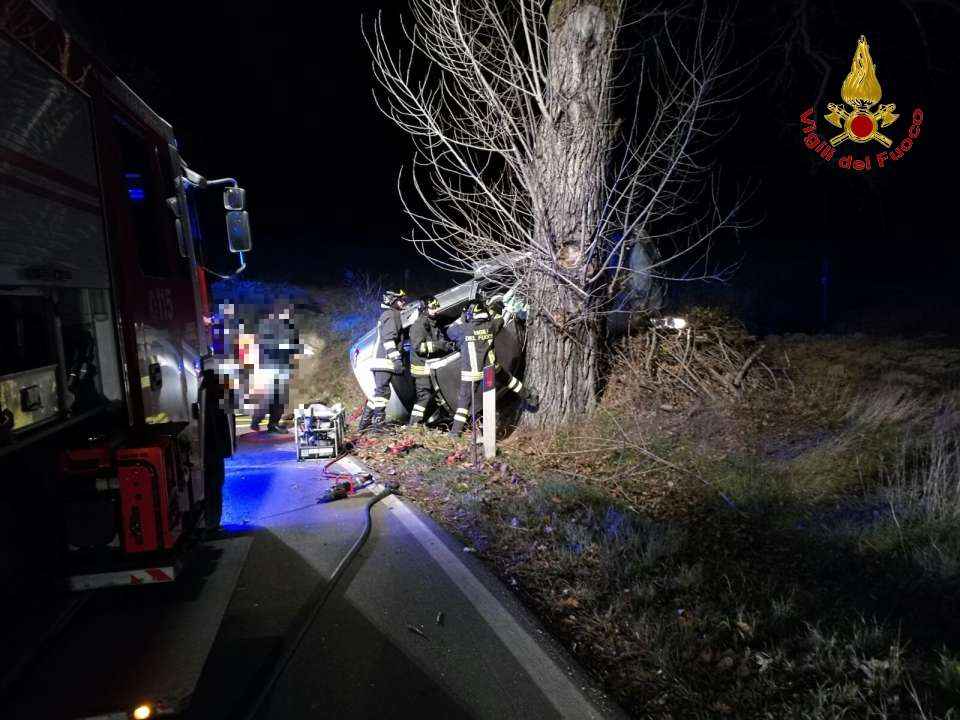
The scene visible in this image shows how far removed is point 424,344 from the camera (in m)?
8.28

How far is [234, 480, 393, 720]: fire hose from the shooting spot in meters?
2.97

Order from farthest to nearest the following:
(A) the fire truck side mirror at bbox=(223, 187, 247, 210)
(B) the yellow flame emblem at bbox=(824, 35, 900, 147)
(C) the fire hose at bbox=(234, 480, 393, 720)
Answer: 1. (B) the yellow flame emblem at bbox=(824, 35, 900, 147)
2. (A) the fire truck side mirror at bbox=(223, 187, 247, 210)
3. (C) the fire hose at bbox=(234, 480, 393, 720)

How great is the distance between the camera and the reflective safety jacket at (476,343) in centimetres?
766

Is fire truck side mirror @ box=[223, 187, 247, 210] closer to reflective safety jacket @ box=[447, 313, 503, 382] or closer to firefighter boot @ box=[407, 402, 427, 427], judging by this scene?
reflective safety jacket @ box=[447, 313, 503, 382]

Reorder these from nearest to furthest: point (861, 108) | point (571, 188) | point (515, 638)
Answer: point (515, 638), point (571, 188), point (861, 108)

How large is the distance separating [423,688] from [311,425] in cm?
494

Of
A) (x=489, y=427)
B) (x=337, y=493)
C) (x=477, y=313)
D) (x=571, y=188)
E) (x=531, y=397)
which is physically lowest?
(x=337, y=493)

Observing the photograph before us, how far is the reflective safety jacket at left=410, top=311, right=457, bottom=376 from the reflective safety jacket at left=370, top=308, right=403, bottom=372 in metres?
0.23

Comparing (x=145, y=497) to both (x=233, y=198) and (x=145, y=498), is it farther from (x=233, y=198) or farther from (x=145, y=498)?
(x=233, y=198)

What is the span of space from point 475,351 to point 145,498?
4.94 m

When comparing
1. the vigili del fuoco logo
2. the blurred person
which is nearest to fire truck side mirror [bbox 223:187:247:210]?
the blurred person

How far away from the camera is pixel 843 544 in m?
4.17

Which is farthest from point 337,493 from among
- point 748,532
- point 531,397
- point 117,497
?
point 748,532

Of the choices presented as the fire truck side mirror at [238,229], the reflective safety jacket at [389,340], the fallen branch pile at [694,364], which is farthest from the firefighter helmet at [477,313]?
the fire truck side mirror at [238,229]
